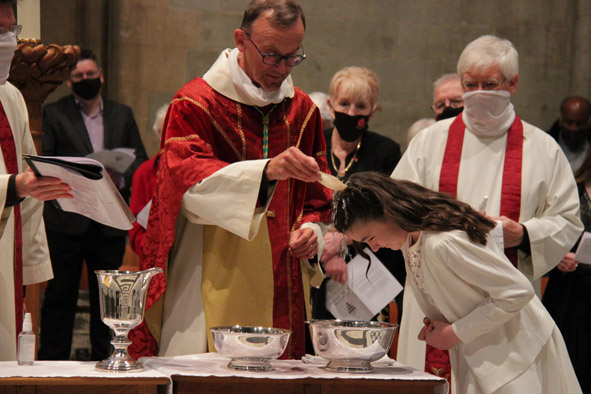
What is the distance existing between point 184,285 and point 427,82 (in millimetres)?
5263

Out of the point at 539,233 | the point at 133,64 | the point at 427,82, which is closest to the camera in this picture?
the point at 539,233

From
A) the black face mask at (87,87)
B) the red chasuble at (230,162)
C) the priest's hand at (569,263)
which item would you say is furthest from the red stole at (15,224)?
the priest's hand at (569,263)

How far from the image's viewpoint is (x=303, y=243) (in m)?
3.75

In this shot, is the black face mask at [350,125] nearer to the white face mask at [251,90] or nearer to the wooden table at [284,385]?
the white face mask at [251,90]

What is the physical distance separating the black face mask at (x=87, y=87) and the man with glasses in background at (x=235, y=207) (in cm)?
317

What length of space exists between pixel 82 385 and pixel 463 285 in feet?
4.52

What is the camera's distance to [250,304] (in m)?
3.78

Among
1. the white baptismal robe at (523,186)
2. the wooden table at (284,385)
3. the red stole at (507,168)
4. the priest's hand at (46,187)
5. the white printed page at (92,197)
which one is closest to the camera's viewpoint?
the wooden table at (284,385)

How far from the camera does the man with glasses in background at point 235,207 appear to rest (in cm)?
361

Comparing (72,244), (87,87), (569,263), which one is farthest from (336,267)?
(87,87)

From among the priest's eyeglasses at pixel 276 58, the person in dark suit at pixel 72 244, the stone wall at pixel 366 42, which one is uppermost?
the stone wall at pixel 366 42

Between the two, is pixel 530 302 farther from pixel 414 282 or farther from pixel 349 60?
pixel 349 60

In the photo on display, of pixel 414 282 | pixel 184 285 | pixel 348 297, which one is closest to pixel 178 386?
pixel 184 285

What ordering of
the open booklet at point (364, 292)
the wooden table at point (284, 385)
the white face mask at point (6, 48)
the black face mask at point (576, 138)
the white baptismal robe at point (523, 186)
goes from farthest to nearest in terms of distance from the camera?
the black face mask at point (576, 138) → the open booklet at point (364, 292) → the white baptismal robe at point (523, 186) → the white face mask at point (6, 48) → the wooden table at point (284, 385)
